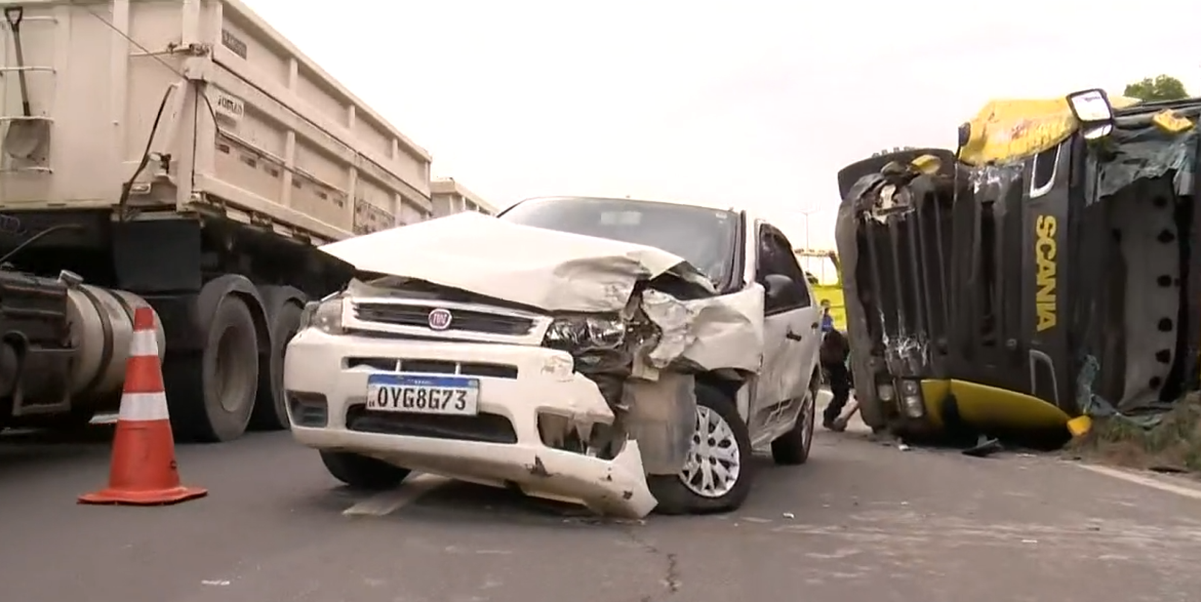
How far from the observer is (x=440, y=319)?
5461 mm

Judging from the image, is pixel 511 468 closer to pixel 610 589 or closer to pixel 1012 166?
pixel 610 589

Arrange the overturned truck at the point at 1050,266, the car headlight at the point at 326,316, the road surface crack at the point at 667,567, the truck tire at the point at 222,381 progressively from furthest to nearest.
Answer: the overturned truck at the point at 1050,266, the truck tire at the point at 222,381, the car headlight at the point at 326,316, the road surface crack at the point at 667,567

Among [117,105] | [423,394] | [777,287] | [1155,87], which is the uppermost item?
[1155,87]

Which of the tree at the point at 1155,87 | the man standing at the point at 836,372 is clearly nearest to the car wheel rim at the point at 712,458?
the man standing at the point at 836,372

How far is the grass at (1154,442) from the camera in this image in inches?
359

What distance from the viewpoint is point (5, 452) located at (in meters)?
8.68

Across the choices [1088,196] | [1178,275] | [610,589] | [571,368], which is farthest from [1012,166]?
[610,589]

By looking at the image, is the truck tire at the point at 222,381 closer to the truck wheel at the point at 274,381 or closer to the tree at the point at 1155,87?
the truck wheel at the point at 274,381

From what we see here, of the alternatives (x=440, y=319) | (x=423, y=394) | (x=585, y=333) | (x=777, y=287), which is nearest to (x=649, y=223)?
(x=777, y=287)

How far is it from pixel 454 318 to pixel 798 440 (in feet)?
13.2

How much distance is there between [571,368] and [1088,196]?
19.5 feet

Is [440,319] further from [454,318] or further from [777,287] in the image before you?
[777,287]

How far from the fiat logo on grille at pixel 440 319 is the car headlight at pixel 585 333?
43 cm

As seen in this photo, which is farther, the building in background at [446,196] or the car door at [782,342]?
the building in background at [446,196]
